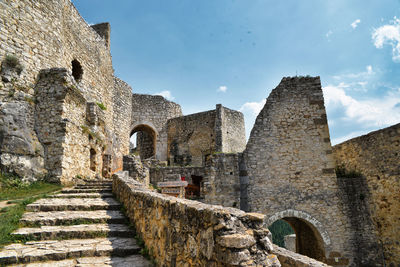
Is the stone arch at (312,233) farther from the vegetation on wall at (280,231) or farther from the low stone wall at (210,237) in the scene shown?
the vegetation on wall at (280,231)

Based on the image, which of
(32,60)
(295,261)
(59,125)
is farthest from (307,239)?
(32,60)

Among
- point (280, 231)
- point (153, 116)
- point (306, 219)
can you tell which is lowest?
point (280, 231)

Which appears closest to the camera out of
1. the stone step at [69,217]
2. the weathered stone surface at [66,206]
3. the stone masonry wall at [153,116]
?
the stone step at [69,217]

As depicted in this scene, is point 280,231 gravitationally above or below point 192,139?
below

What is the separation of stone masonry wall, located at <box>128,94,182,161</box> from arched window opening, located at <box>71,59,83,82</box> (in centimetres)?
723

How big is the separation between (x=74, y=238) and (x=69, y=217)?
2.36 ft

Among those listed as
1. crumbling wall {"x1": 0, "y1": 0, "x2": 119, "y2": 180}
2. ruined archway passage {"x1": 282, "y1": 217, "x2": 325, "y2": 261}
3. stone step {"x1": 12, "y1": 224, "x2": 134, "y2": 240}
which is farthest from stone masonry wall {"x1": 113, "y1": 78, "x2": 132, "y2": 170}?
stone step {"x1": 12, "y1": 224, "x2": 134, "y2": 240}

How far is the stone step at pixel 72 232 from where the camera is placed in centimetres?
401

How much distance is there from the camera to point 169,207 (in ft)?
9.59

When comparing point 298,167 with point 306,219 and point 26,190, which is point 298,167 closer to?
point 306,219

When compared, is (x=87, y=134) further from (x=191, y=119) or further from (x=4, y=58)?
(x=191, y=119)

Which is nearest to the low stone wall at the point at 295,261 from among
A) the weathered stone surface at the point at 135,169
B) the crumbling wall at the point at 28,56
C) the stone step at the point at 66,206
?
the stone step at the point at 66,206

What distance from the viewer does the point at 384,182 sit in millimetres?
10094

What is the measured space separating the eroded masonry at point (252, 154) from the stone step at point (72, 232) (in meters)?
4.80
